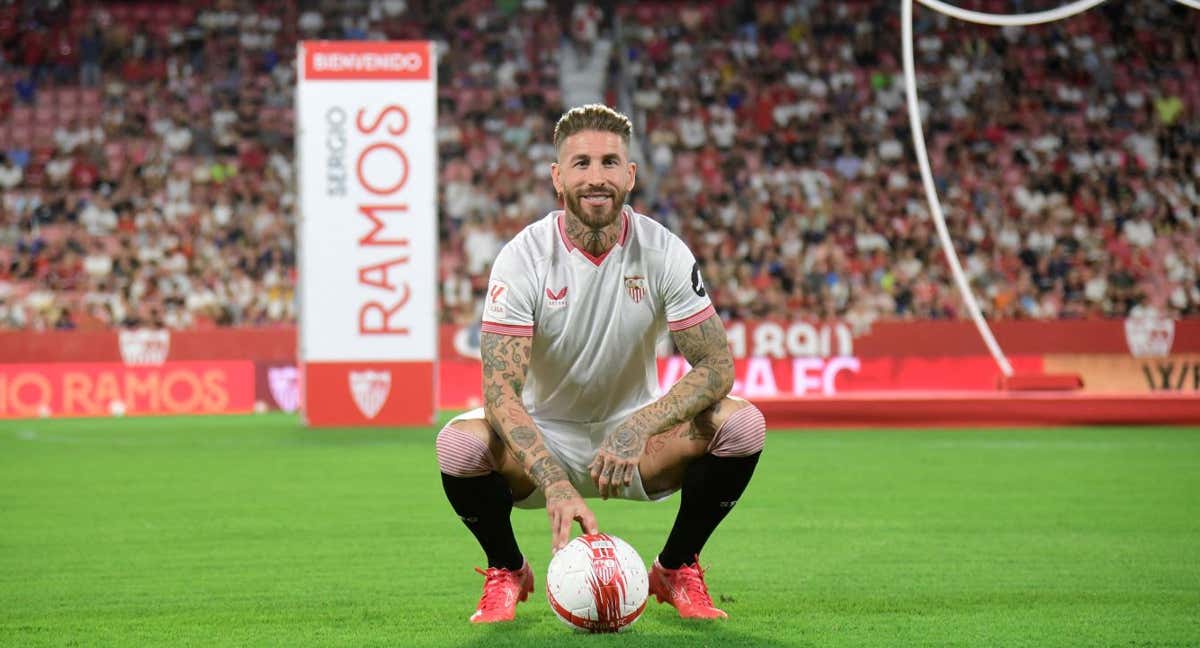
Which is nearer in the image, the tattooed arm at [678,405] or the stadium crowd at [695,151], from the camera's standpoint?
the tattooed arm at [678,405]

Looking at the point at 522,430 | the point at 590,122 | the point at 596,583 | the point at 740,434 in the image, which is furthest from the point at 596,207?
the point at 596,583

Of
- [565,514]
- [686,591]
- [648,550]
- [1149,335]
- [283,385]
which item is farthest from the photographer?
[1149,335]

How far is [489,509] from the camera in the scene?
4.61m

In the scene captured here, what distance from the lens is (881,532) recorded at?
673 centimetres

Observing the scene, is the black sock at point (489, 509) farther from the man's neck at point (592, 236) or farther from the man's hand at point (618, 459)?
the man's neck at point (592, 236)

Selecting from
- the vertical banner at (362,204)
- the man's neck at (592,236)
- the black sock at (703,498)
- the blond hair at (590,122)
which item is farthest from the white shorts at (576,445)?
the vertical banner at (362,204)

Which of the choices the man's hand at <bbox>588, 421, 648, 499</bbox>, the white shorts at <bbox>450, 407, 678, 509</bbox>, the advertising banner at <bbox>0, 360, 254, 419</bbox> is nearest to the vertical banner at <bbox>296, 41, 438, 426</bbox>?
the advertising banner at <bbox>0, 360, 254, 419</bbox>

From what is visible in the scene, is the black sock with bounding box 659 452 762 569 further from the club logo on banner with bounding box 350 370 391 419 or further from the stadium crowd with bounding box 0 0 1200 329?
the stadium crowd with bounding box 0 0 1200 329

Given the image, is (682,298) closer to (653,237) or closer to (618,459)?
(653,237)

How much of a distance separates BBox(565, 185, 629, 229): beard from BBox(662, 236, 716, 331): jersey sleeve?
0.25m

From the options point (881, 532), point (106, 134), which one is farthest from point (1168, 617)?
point (106, 134)

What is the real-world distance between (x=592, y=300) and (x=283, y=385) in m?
12.0

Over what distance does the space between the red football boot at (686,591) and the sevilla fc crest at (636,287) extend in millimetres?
903

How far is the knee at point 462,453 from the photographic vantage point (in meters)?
4.48
